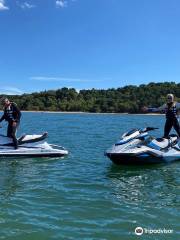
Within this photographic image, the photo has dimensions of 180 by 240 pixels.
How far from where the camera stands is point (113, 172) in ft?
34.3

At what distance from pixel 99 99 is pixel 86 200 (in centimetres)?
11837

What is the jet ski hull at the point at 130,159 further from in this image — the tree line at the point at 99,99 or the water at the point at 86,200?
the tree line at the point at 99,99

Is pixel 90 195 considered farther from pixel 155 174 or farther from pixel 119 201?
pixel 155 174

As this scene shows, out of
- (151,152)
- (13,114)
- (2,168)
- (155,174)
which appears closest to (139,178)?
(155,174)

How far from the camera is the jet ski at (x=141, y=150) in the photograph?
1069cm

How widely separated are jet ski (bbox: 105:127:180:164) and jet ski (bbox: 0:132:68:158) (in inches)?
106

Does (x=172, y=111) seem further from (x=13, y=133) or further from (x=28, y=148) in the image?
(x=13, y=133)

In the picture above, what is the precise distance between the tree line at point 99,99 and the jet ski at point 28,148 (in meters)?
90.2

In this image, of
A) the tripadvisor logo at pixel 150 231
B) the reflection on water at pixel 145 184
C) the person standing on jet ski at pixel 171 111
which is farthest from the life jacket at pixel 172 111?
the tripadvisor logo at pixel 150 231

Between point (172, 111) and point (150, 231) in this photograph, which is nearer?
point (150, 231)

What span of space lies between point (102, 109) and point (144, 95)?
498 inches

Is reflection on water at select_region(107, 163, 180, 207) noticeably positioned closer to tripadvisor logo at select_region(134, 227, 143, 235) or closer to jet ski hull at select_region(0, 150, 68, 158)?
tripadvisor logo at select_region(134, 227, 143, 235)

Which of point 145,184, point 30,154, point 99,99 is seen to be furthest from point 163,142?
point 99,99

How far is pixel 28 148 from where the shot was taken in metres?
12.8
